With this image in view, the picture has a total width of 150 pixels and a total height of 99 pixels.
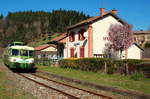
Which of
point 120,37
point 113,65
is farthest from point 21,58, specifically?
point 120,37

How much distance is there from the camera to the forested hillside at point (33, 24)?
110225mm

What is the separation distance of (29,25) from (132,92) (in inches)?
4663

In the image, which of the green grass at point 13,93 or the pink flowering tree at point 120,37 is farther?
the pink flowering tree at point 120,37

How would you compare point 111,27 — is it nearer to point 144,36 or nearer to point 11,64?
point 11,64

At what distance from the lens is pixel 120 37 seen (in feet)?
94.3

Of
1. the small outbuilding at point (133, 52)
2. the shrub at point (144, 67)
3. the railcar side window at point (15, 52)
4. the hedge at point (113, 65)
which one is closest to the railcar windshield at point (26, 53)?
the railcar side window at point (15, 52)

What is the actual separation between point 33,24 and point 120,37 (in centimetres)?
9895

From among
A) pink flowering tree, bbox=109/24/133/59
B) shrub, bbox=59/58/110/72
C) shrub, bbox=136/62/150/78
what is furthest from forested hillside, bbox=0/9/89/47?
shrub, bbox=136/62/150/78

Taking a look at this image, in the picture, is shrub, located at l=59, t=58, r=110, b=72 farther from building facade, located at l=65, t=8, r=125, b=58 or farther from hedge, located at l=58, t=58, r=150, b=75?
building facade, located at l=65, t=8, r=125, b=58

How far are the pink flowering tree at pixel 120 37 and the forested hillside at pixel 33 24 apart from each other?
252ft

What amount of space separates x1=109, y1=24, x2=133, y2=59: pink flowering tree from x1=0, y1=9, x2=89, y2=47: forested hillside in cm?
7675

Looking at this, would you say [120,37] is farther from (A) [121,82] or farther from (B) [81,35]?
(A) [121,82]

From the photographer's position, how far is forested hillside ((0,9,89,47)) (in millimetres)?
110225

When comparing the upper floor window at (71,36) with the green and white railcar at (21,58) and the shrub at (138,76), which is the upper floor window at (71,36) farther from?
the shrub at (138,76)
